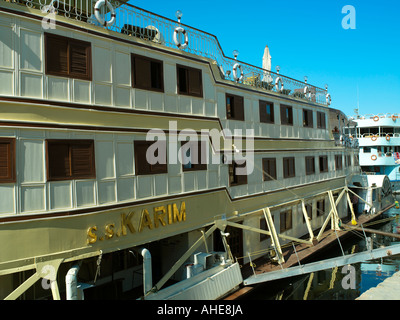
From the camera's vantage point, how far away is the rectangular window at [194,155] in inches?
520

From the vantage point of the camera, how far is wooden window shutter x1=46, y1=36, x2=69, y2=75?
9391 millimetres

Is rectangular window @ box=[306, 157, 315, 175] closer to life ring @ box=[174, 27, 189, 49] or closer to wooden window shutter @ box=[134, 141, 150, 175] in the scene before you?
life ring @ box=[174, 27, 189, 49]

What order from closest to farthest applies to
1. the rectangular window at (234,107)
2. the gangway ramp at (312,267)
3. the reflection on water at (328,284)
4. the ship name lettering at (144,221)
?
the ship name lettering at (144,221) → the gangway ramp at (312,267) → the rectangular window at (234,107) → the reflection on water at (328,284)

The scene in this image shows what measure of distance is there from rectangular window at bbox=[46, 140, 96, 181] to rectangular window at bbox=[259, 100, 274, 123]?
1086 cm

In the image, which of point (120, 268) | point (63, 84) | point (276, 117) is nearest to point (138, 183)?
point (63, 84)

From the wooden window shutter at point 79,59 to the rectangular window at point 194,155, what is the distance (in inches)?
182

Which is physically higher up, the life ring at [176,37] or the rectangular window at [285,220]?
the life ring at [176,37]

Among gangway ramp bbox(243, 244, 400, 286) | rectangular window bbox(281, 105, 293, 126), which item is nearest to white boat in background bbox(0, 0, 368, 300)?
gangway ramp bbox(243, 244, 400, 286)

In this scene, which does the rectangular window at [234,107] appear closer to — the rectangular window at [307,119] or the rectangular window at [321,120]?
the rectangular window at [307,119]

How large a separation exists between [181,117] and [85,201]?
4.98 m

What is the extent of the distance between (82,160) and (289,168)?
14041 millimetres

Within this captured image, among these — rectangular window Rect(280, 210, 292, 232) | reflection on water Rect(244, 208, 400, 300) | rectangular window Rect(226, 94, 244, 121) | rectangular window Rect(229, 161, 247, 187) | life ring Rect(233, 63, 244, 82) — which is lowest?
reflection on water Rect(244, 208, 400, 300)

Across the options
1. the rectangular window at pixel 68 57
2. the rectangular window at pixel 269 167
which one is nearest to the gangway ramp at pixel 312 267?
the rectangular window at pixel 269 167

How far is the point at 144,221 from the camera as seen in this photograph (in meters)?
11.3
